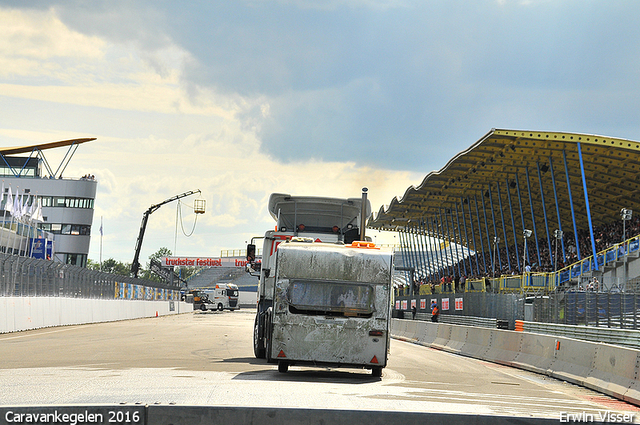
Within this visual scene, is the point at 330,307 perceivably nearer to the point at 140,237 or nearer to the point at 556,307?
the point at 556,307

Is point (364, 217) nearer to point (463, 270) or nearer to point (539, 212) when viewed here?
point (539, 212)

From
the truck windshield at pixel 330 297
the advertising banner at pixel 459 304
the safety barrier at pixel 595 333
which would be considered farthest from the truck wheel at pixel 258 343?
the advertising banner at pixel 459 304

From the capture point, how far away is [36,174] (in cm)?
9800

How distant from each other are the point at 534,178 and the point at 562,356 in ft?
132

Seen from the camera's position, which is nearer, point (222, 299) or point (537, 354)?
point (537, 354)

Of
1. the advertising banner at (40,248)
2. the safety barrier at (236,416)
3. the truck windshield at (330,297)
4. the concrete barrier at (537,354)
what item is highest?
the advertising banner at (40,248)

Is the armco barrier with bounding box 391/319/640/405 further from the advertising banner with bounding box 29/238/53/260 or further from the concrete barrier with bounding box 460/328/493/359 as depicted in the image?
the advertising banner with bounding box 29/238/53/260

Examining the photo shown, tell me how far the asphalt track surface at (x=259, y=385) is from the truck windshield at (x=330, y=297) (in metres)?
1.21

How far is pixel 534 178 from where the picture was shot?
5550 centimetres

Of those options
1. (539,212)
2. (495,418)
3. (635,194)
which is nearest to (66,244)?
(539,212)

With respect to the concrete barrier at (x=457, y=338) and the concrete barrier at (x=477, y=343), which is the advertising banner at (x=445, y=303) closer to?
the concrete barrier at (x=457, y=338)

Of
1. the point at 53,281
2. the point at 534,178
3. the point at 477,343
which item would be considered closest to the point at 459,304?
the point at 477,343

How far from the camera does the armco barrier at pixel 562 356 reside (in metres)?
13.1

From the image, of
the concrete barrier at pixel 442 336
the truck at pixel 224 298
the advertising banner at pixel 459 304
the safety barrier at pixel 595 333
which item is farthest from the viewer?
the truck at pixel 224 298
